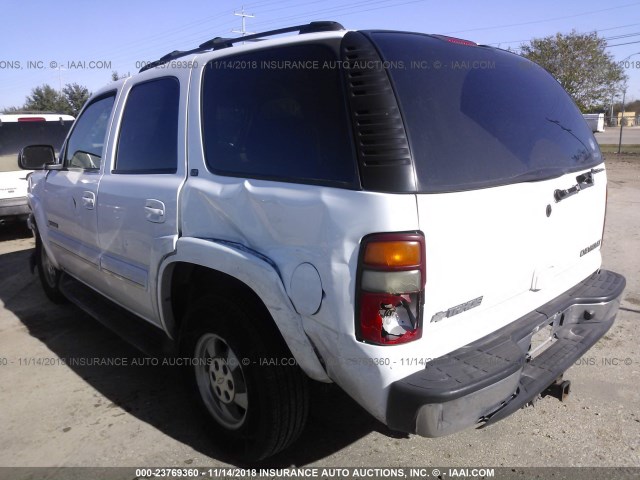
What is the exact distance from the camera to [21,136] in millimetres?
8062

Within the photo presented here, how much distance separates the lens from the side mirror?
175 inches

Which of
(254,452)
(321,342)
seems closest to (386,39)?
(321,342)

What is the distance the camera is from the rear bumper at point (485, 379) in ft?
6.27

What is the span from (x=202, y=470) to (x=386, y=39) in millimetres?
2291

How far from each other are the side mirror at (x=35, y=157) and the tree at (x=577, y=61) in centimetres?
2723

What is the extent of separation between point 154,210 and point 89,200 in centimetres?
100

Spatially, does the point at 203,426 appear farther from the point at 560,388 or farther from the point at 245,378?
the point at 560,388

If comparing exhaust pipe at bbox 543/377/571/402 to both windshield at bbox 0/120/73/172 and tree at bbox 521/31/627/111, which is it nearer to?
windshield at bbox 0/120/73/172

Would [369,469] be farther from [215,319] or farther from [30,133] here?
[30,133]

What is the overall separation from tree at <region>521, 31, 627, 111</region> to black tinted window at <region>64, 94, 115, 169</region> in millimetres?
27280

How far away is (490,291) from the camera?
7.30ft

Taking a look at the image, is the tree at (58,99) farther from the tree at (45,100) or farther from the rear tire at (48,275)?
the rear tire at (48,275)

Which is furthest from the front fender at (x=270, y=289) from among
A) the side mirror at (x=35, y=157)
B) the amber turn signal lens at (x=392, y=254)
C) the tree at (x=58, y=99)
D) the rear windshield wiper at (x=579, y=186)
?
the tree at (x=58, y=99)

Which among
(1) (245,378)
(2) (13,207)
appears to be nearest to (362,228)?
(1) (245,378)
